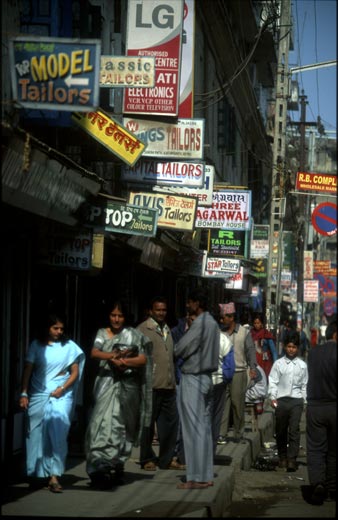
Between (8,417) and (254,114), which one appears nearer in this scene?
(8,417)

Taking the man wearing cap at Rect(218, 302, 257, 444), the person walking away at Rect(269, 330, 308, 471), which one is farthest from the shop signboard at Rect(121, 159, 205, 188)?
the person walking away at Rect(269, 330, 308, 471)

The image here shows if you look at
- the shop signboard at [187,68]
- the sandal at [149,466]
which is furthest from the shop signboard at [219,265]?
the sandal at [149,466]

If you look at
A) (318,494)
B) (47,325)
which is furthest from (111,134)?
(318,494)

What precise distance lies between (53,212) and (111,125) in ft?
7.32

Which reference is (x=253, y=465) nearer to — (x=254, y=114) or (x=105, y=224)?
(x=105, y=224)

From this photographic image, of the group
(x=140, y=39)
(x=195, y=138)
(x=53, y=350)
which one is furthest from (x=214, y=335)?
(x=140, y=39)

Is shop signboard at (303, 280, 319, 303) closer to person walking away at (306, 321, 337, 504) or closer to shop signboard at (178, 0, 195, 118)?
shop signboard at (178, 0, 195, 118)

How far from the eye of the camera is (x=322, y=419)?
11.0m

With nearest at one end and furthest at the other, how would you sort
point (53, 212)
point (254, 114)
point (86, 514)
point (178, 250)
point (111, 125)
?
point (86, 514) → point (53, 212) → point (111, 125) → point (178, 250) → point (254, 114)

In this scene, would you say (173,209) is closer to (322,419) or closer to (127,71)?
(127,71)

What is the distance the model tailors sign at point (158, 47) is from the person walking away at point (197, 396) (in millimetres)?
4434

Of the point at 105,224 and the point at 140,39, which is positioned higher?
the point at 140,39

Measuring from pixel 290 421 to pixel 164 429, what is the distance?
2.40 meters

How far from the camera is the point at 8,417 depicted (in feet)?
35.9
